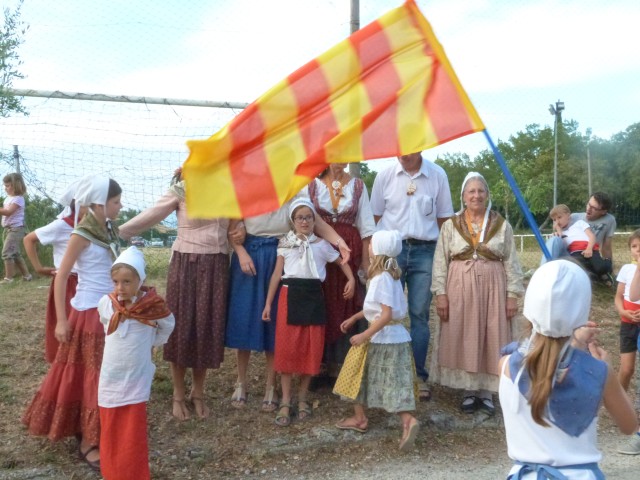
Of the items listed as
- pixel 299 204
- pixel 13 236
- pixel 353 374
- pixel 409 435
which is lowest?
pixel 409 435

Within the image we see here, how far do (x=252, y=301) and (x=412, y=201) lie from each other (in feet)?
4.72

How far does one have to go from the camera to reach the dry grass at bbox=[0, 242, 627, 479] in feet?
13.9

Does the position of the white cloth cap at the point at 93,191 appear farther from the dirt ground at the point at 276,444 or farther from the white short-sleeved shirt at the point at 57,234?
Answer: the dirt ground at the point at 276,444

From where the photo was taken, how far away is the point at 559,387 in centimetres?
222

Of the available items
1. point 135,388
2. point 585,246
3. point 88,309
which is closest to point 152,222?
point 88,309

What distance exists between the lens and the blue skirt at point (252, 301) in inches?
188

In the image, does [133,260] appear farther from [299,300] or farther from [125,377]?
[299,300]

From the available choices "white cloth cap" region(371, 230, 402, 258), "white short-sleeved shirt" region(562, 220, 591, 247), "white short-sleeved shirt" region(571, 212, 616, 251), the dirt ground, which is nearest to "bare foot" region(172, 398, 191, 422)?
the dirt ground

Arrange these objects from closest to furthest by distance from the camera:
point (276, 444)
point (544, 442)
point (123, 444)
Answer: point (544, 442), point (123, 444), point (276, 444)

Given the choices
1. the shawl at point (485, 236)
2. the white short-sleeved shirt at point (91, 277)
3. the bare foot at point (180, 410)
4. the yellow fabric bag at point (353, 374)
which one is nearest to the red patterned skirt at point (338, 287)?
the yellow fabric bag at point (353, 374)

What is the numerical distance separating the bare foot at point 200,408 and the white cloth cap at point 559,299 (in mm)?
3190

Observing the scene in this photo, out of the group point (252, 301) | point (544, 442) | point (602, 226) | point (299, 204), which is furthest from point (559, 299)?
point (602, 226)

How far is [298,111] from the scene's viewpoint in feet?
10.6

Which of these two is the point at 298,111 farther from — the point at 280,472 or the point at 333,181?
the point at 280,472
